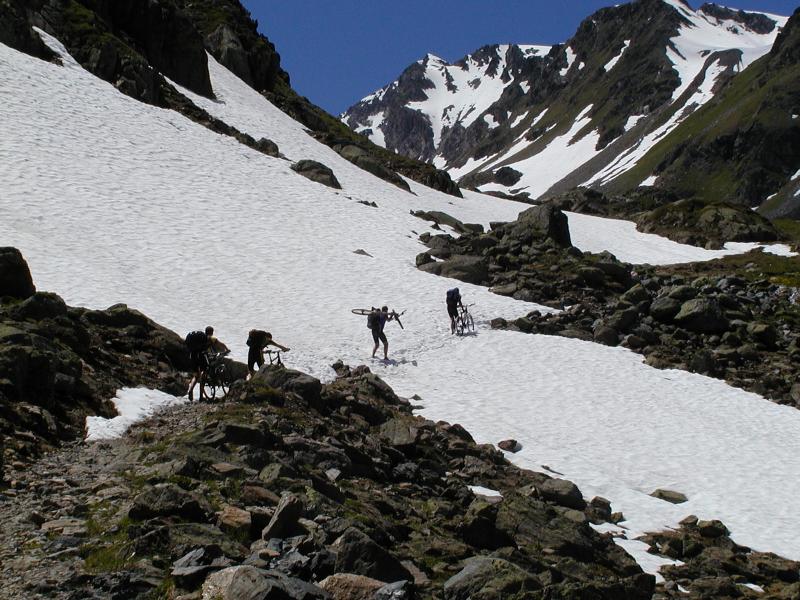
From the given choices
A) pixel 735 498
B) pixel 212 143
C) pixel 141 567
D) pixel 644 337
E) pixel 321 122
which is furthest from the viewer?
pixel 321 122

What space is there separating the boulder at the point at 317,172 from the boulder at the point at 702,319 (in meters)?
25.3

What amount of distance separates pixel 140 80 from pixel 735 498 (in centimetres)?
4731

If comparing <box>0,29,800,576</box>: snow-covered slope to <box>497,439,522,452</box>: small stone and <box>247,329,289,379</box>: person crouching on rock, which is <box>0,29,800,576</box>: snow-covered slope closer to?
<box>497,439,522,452</box>: small stone

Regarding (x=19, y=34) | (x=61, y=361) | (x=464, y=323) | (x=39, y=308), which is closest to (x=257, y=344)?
(x=39, y=308)

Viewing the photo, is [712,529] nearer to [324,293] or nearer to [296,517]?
[296,517]

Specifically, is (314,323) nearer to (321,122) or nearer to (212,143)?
(212,143)

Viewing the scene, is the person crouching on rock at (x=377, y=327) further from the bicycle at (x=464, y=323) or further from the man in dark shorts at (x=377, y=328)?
the bicycle at (x=464, y=323)

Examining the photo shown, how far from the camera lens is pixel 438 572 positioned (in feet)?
32.3

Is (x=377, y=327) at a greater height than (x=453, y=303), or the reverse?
(x=453, y=303)

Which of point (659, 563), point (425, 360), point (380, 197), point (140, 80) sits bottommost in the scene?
point (659, 563)

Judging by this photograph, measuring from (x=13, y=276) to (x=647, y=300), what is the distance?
25554 mm

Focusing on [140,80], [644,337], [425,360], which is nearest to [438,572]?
[425,360]

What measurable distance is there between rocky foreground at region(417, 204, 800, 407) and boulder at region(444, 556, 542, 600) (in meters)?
20.3

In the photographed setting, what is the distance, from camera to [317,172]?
50.7m
